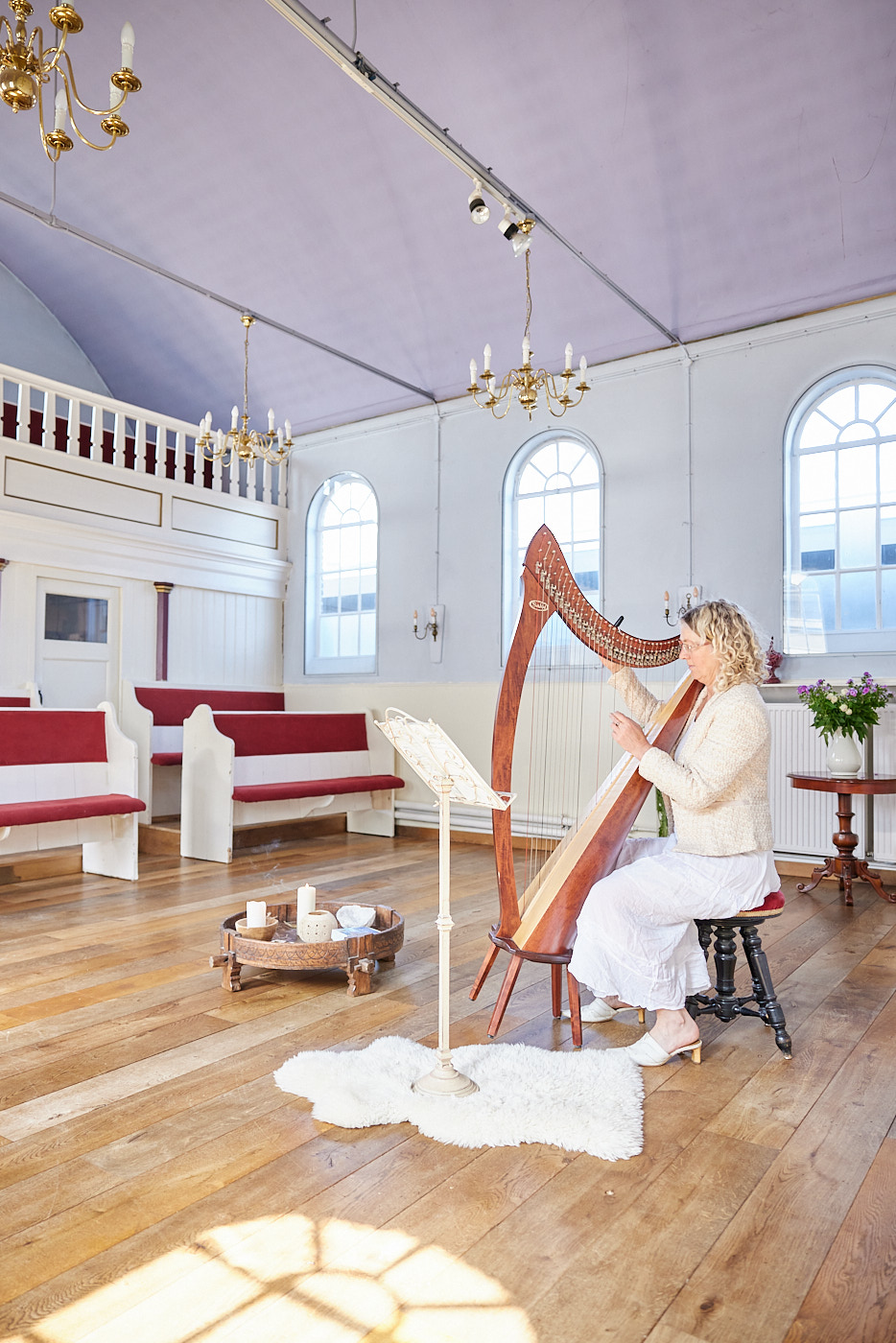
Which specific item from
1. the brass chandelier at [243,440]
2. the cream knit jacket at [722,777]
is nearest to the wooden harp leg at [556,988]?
the cream knit jacket at [722,777]

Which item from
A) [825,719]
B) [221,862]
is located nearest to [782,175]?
[825,719]

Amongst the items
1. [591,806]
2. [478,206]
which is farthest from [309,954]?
[478,206]

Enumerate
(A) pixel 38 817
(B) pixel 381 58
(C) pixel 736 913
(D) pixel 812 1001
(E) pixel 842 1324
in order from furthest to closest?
(B) pixel 381 58 < (A) pixel 38 817 < (D) pixel 812 1001 < (C) pixel 736 913 < (E) pixel 842 1324

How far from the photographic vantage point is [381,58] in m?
5.33

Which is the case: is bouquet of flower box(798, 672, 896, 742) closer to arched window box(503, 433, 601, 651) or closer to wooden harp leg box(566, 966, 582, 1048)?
arched window box(503, 433, 601, 651)

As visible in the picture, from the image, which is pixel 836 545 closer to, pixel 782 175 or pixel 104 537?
pixel 782 175

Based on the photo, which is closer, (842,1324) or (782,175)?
(842,1324)

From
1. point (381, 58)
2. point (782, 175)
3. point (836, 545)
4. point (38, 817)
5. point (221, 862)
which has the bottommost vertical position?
point (221, 862)

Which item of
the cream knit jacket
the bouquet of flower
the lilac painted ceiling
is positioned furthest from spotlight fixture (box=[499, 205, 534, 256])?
the cream knit jacket

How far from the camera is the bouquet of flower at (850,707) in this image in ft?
16.2

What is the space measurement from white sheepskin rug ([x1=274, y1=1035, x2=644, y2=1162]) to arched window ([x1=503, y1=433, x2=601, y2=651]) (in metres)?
4.54

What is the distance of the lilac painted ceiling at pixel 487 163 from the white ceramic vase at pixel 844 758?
9.14 feet

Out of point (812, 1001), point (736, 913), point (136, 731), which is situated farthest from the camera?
point (136, 731)

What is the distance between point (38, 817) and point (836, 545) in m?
4.87
